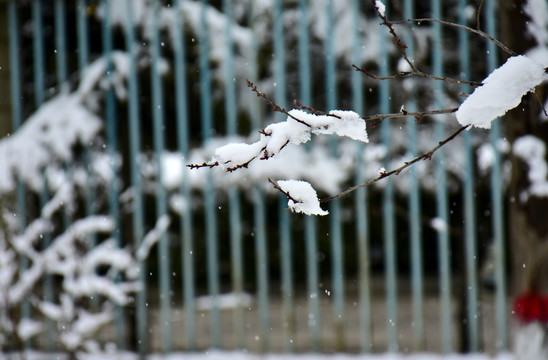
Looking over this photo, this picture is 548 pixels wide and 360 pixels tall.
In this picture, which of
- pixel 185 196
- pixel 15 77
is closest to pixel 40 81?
pixel 15 77

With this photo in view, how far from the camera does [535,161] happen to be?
3029mm

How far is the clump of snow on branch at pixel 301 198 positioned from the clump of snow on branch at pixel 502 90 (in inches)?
14.8

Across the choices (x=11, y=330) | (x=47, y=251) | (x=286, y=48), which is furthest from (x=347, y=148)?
(x=11, y=330)

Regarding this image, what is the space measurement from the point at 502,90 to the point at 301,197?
504 mm

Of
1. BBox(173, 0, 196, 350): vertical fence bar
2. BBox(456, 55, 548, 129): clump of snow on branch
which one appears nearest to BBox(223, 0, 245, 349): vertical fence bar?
BBox(173, 0, 196, 350): vertical fence bar

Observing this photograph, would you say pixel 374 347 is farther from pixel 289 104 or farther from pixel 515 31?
pixel 515 31

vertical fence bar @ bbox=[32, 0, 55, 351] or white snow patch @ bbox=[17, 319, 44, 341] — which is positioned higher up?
vertical fence bar @ bbox=[32, 0, 55, 351]

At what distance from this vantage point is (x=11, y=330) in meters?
3.62

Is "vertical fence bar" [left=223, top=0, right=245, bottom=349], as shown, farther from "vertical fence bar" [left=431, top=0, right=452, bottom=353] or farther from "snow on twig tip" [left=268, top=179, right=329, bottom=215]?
"snow on twig tip" [left=268, top=179, right=329, bottom=215]

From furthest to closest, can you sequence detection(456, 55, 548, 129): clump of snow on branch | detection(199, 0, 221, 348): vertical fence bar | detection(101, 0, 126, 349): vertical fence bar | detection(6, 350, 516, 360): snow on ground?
1. detection(101, 0, 126, 349): vertical fence bar
2. detection(199, 0, 221, 348): vertical fence bar
3. detection(6, 350, 516, 360): snow on ground
4. detection(456, 55, 548, 129): clump of snow on branch

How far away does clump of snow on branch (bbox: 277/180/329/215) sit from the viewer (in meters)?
1.61

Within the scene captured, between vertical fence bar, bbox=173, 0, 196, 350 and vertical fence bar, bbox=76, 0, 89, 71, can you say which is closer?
vertical fence bar, bbox=173, 0, 196, 350

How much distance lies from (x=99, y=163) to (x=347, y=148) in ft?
5.02

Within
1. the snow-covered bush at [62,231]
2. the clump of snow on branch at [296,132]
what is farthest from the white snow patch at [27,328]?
the clump of snow on branch at [296,132]
